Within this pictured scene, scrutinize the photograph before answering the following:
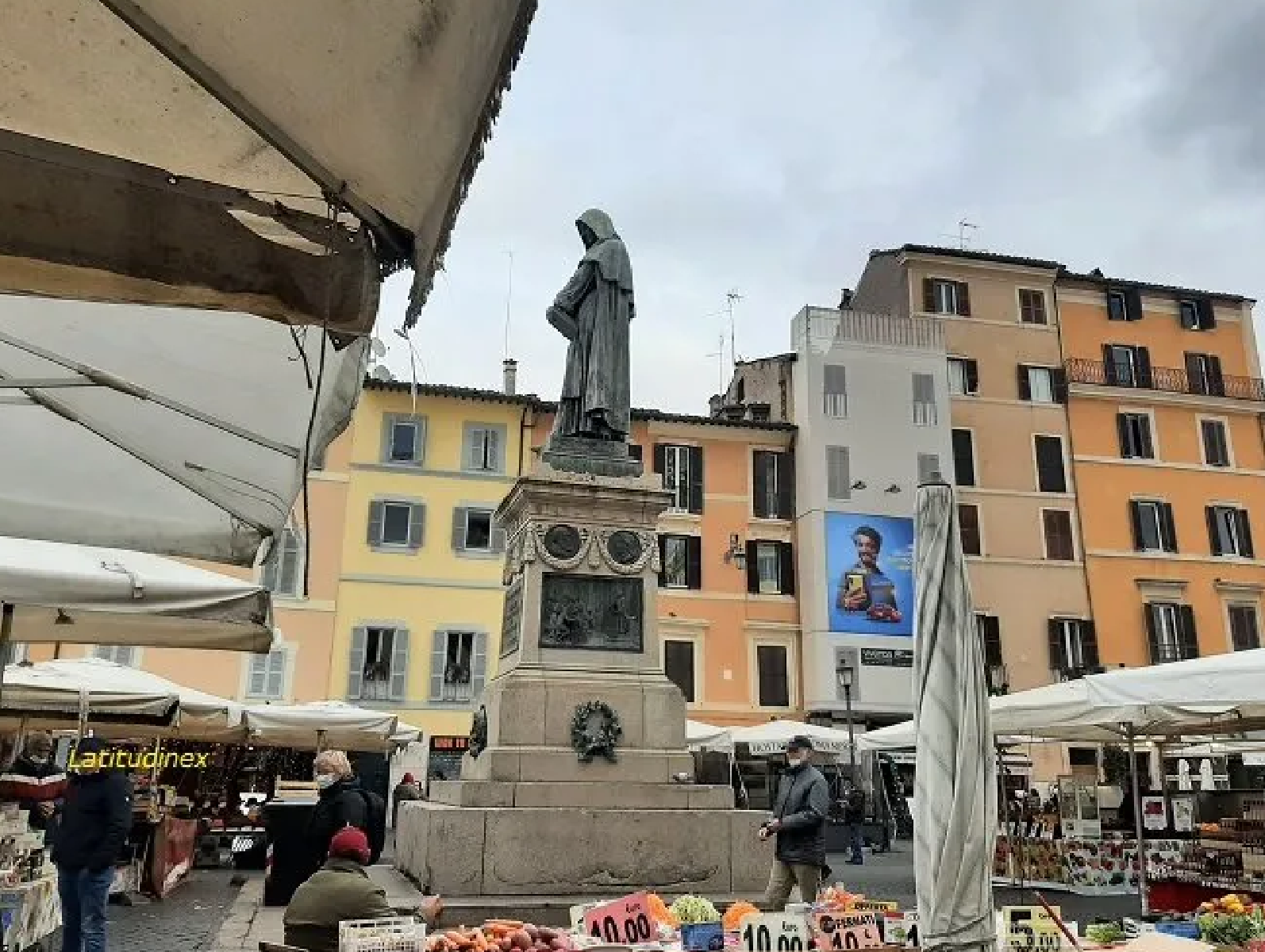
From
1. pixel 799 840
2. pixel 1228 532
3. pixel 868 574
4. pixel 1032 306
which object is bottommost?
pixel 799 840

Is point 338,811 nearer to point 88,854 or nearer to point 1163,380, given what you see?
point 88,854

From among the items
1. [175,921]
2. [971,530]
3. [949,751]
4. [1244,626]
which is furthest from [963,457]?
[949,751]

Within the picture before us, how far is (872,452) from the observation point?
1266 inches

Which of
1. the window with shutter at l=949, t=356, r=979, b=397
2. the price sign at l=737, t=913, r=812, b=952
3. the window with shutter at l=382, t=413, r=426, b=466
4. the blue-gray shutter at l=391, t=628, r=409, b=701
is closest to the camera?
the price sign at l=737, t=913, r=812, b=952

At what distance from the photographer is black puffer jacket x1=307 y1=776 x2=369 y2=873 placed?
6.84m

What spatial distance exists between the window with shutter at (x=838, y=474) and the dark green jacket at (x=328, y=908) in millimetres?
27391

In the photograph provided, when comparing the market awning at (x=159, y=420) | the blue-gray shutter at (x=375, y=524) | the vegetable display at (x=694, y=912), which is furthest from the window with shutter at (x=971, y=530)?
the market awning at (x=159, y=420)

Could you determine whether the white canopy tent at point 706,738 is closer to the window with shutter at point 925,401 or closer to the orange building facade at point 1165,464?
the window with shutter at point 925,401

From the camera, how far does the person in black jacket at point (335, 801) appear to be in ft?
22.5

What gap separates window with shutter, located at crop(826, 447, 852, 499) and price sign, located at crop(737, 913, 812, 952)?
26.7 meters

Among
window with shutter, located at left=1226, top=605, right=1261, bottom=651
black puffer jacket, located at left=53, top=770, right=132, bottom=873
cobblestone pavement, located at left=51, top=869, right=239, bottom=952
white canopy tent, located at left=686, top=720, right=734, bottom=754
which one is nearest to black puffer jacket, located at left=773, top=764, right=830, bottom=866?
cobblestone pavement, located at left=51, top=869, right=239, bottom=952

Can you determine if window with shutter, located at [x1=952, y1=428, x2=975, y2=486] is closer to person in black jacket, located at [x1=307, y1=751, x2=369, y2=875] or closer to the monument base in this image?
the monument base

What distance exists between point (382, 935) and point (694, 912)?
6.62ft

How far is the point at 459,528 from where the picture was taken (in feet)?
98.5
